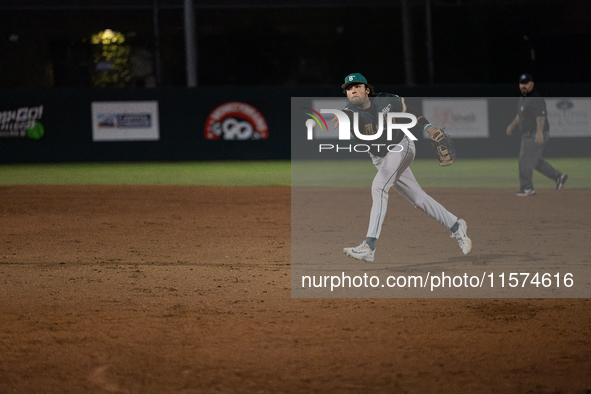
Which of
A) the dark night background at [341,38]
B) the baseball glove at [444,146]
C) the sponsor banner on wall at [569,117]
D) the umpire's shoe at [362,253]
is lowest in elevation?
the umpire's shoe at [362,253]

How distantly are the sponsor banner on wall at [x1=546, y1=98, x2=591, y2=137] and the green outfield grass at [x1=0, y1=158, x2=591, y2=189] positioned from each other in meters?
0.97

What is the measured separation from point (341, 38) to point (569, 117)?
10307 mm

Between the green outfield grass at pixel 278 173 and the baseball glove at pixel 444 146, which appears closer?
the baseball glove at pixel 444 146

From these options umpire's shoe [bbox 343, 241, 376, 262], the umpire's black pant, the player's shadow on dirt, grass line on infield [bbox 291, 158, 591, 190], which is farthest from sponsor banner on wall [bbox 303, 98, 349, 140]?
umpire's shoe [bbox 343, 241, 376, 262]

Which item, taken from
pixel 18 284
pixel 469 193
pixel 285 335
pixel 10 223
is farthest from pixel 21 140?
pixel 285 335

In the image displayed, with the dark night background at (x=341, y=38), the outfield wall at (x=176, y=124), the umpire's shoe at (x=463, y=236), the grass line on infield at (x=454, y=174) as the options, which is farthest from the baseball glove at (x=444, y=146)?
the dark night background at (x=341, y=38)

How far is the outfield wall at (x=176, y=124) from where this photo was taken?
19.9 metres

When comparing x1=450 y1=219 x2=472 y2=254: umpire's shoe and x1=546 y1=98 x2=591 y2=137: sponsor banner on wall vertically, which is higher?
x1=546 y1=98 x2=591 y2=137: sponsor banner on wall

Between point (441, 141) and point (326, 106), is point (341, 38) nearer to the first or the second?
point (326, 106)

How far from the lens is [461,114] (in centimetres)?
2055

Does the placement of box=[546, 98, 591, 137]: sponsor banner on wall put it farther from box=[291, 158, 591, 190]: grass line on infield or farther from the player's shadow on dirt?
the player's shadow on dirt

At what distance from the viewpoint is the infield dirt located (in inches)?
142

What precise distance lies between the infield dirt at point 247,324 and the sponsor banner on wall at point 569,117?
12.8 metres

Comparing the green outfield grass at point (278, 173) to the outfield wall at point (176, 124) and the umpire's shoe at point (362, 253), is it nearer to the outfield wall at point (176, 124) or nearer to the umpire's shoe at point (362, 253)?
the outfield wall at point (176, 124)
